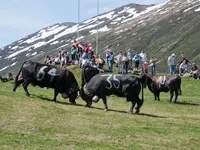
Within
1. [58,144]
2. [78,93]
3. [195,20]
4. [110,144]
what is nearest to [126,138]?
[110,144]

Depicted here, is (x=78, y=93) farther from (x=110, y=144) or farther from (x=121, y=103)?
(x=110, y=144)

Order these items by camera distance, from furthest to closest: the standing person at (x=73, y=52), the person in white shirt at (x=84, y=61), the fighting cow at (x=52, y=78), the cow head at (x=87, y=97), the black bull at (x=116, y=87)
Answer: the standing person at (x=73, y=52) → the person in white shirt at (x=84, y=61) → the fighting cow at (x=52, y=78) → the cow head at (x=87, y=97) → the black bull at (x=116, y=87)

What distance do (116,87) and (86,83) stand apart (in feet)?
11.1

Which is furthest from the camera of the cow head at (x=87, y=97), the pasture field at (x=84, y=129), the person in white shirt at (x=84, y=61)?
the person in white shirt at (x=84, y=61)

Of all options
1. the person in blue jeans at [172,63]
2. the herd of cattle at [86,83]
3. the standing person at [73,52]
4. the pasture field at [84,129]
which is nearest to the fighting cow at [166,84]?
the herd of cattle at [86,83]

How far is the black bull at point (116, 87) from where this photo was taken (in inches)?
979

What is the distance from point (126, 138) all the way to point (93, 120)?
3.80m

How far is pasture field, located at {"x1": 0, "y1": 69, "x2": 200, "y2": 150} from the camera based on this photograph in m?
15.0

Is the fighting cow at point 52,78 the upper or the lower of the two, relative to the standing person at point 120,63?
lower

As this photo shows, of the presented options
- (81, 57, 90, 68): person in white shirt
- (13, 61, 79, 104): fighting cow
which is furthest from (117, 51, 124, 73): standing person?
(13, 61, 79, 104): fighting cow

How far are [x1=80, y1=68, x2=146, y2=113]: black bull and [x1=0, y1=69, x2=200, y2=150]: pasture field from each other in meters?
1.56

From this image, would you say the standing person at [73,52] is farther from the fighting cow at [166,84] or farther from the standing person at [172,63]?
the fighting cow at [166,84]

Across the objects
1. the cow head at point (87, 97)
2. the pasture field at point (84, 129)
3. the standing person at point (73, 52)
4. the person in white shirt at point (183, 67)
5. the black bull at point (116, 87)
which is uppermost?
the standing person at point (73, 52)

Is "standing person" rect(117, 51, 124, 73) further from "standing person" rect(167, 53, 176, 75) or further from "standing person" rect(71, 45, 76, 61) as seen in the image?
"standing person" rect(167, 53, 176, 75)
